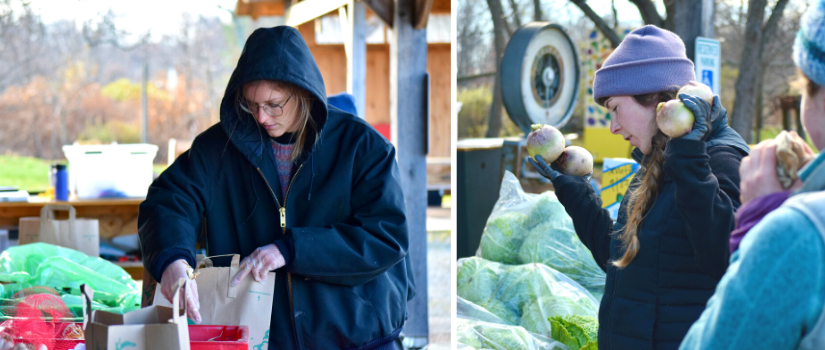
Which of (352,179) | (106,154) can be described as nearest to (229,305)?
(352,179)

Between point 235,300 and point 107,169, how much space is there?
11.3 feet

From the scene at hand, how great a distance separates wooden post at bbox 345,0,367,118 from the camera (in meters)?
4.46

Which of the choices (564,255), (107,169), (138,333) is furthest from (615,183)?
(107,169)

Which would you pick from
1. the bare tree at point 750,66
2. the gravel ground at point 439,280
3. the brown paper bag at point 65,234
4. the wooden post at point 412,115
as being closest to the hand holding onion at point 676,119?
the wooden post at point 412,115

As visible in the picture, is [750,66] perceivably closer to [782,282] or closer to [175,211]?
[175,211]

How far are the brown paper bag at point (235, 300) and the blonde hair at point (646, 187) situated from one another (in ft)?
2.98

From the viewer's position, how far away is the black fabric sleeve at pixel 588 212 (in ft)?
5.81

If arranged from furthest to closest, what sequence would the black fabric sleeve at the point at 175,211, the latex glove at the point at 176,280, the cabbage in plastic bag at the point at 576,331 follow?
1. the cabbage in plastic bag at the point at 576,331
2. the black fabric sleeve at the point at 175,211
3. the latex glove at the point at 176,280

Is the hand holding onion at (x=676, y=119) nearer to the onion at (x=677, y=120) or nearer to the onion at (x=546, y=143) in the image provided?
the onion at (x=677, y=120)

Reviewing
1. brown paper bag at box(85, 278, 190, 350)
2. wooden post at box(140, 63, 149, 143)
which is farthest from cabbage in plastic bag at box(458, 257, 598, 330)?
wooden post at box(140, 63, 149, 143)

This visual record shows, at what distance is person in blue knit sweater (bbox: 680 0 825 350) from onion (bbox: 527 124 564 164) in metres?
0.94

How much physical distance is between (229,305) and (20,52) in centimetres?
1353

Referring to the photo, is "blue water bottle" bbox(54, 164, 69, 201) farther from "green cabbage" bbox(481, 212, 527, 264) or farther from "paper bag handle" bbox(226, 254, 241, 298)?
"paper bag handle" bbox(226, 254, 241, 298)

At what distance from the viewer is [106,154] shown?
15.0ft
